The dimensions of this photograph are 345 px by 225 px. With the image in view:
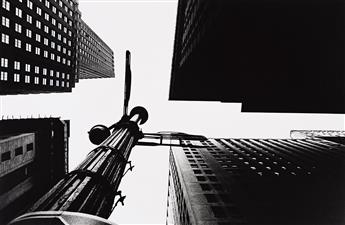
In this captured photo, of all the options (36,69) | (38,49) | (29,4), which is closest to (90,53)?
(38,49)

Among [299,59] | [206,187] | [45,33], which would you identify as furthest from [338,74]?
[45,33]

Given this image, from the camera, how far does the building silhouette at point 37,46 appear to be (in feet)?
141

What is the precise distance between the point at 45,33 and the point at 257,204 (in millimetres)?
49728

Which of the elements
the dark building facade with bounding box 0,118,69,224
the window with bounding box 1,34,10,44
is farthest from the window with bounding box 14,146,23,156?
the window with bounding box 1,34,10,44

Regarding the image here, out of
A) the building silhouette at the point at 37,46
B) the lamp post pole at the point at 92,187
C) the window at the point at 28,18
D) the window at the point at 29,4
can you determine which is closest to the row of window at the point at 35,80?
the building silhouette at the point at 37,46

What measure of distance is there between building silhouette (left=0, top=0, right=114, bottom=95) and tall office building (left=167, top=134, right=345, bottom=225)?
32675mm

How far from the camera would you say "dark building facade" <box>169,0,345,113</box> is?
16750 mm

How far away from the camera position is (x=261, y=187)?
39.9 meters

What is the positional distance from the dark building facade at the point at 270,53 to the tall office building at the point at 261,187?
870cm

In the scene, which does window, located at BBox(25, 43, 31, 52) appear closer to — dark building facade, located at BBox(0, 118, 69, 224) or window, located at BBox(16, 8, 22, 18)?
window, located at BBox(16, 8, 22, 18)

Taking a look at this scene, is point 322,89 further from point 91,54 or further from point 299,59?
point 91,54

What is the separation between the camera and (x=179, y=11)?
3534cm

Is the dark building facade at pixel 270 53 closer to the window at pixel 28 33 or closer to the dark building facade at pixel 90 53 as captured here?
the window at pixel 28 33

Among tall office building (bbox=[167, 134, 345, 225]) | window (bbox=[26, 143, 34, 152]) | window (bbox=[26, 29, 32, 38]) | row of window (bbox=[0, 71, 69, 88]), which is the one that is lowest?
tall office building (bbox=[167, 134, 345, 225])
